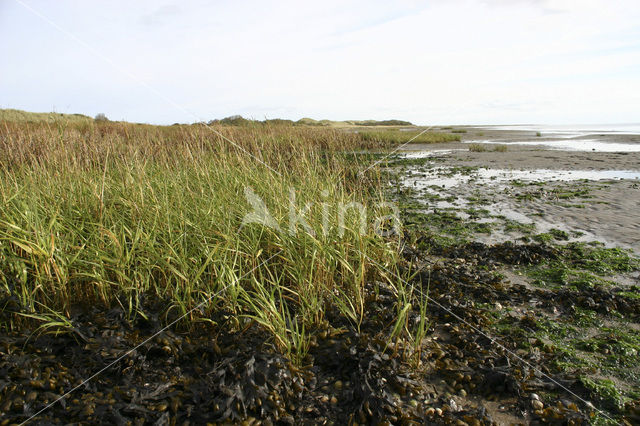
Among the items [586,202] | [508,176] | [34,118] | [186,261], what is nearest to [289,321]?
[186,261]

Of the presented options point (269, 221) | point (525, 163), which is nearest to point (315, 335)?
point (269, 221)

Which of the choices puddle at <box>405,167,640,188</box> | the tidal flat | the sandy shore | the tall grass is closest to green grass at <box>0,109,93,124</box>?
puddle at <box>405,167,640,188</box>

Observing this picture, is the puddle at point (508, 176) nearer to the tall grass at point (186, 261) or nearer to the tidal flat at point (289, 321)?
the tidal flat at point (289, 321)

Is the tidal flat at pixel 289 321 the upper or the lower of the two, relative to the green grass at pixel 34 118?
lower

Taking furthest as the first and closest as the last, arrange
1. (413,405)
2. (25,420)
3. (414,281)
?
1. (414,281)
2. (413,405)
3. (25,420)

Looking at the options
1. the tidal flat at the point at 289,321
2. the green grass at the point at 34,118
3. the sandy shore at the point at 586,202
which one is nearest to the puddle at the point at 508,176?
the sandy shore at the point at 586,202

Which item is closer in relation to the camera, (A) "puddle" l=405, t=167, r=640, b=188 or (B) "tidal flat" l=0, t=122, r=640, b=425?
(B) "tidal flat" l=0, t=122, r=640, b=425

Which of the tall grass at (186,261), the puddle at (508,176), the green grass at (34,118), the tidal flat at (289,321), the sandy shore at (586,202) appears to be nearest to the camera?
the tidal flat at (289,321)

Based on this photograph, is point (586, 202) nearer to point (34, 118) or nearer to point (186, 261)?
point (186, 261)

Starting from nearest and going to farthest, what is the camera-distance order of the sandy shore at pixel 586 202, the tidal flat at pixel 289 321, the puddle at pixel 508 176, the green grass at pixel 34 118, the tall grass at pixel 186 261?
the tidal flat at pixel 289 321 → the tall grass at pixel 186 261 → the sandy shore at pixel 586 202 → the puddle at pixel 508 176 → the green grass at pixel 34 118

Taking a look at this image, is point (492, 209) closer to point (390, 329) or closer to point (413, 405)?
point (390, 329)

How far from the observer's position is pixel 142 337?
3.12 m

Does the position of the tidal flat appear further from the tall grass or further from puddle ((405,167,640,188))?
puddle ((405,167,640,188))

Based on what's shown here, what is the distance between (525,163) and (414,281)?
10.5 metres
